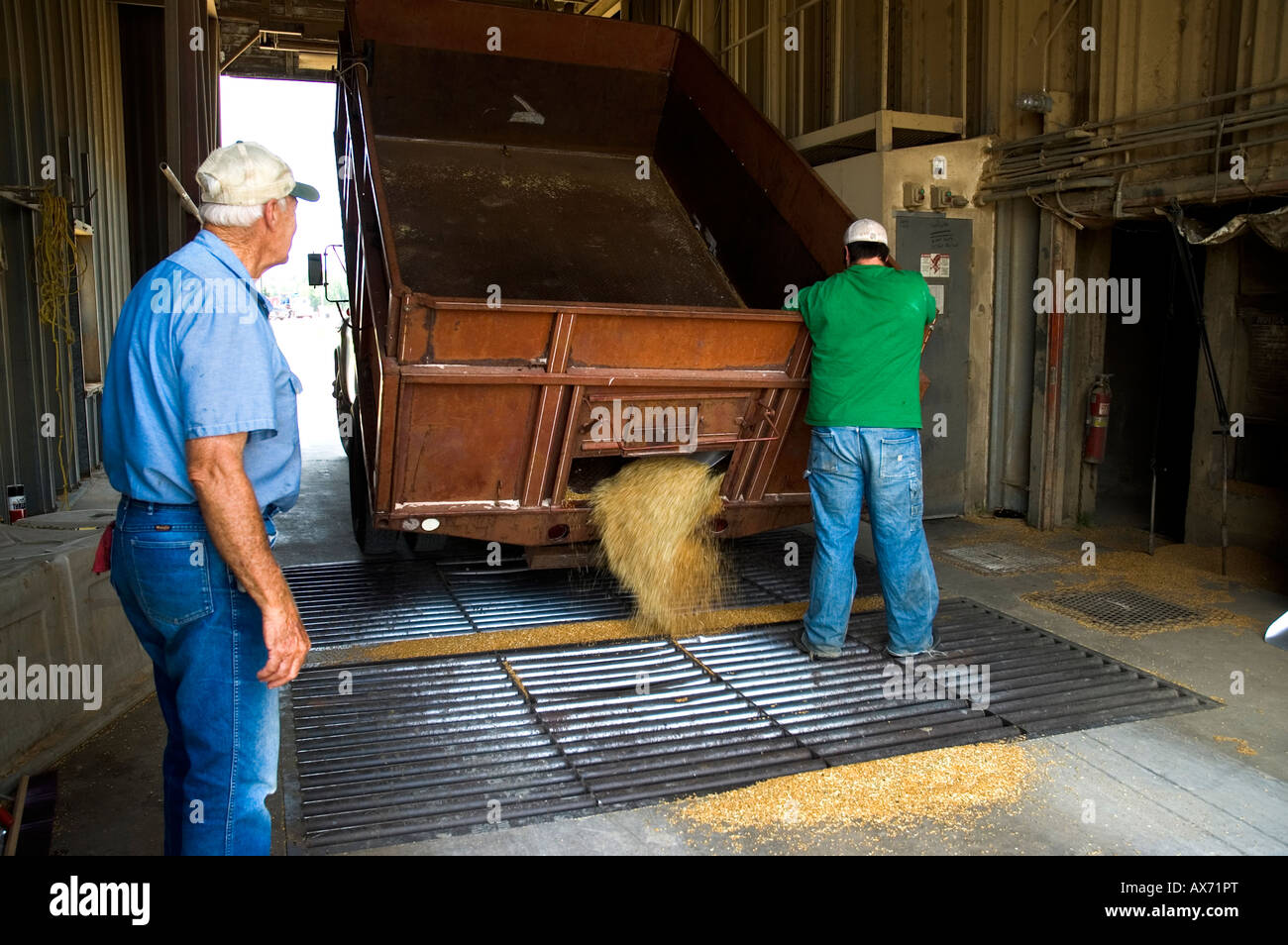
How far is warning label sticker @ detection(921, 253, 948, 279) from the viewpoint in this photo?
7523 mm

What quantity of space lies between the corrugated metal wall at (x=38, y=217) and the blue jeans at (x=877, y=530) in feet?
16.2

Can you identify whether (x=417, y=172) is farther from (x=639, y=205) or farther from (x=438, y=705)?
(x=438, y=705)

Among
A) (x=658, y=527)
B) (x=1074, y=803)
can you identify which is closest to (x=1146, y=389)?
(x=658, y=527)

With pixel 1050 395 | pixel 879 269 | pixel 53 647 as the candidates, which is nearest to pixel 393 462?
pixel 53 647

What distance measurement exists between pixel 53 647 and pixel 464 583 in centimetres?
236

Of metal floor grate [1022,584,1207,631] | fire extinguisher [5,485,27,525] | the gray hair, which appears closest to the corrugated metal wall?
fire extinguisher [5,485,27,525]

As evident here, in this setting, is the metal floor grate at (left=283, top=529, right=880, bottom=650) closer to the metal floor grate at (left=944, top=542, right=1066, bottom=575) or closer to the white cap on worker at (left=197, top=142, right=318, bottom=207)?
the metal floor grate at (left=944, top=542, right=1066, bottom=575)

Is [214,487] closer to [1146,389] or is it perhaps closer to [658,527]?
[658,527]

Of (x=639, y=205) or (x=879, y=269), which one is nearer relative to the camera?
(x=879, y=269)

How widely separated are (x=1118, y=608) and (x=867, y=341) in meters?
2.30

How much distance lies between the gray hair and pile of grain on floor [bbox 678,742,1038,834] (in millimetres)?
2178

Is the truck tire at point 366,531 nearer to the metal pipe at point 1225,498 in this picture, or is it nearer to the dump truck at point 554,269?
the dump truck at point 554,269

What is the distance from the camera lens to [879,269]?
4.64m

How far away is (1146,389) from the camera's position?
8.92m
